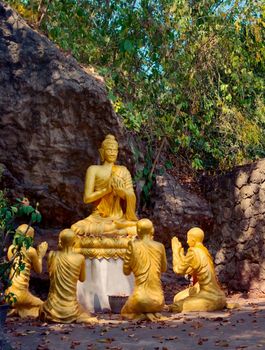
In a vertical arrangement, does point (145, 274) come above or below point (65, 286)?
above

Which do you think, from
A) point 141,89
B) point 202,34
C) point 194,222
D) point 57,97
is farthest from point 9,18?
point 194,222

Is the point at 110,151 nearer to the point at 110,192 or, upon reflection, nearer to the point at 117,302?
the point at 110,192

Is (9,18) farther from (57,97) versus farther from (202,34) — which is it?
(202,34)

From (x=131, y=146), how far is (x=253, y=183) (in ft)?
7.52

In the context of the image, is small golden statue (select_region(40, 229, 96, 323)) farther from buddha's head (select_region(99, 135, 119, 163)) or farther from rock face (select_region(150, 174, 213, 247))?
rock face (select_region(150, 174, 213, 247))

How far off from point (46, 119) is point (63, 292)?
4.12 meters

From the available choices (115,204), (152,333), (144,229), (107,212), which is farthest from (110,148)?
(152,333)

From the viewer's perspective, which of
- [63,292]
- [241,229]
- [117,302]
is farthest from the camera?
[241,229]

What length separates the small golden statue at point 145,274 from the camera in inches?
289

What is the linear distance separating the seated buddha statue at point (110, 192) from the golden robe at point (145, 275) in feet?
4.99

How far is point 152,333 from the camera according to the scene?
643 cm

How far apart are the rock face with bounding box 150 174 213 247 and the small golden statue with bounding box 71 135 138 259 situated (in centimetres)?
164

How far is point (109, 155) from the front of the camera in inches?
382

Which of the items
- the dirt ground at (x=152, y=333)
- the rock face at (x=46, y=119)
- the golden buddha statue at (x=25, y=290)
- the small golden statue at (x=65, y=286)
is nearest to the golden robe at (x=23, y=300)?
the golden buddha statue at (x=25, y=290)
